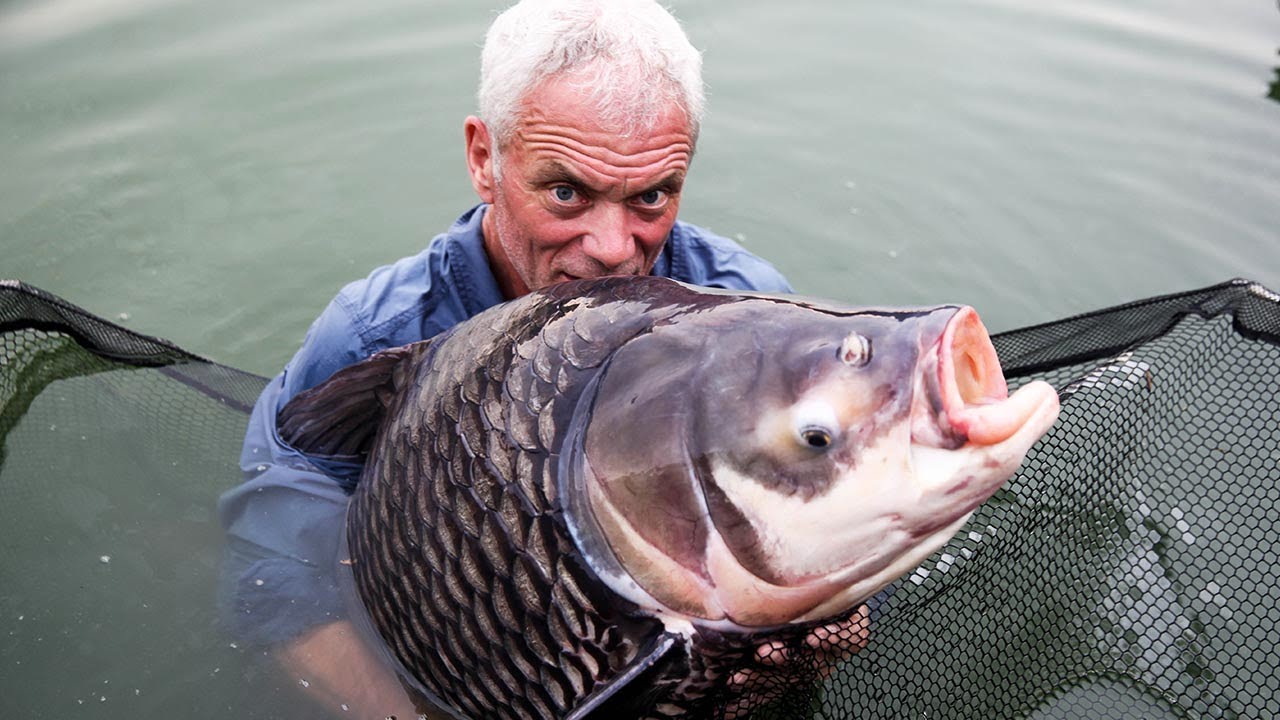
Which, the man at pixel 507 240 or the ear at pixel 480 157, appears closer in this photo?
the man at pixel 507 240

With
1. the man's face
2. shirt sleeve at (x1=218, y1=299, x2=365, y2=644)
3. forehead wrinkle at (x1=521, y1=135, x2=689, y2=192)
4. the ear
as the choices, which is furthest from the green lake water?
forehead wrinkle at (x1=521, y1=135, x2=689, y2=192)

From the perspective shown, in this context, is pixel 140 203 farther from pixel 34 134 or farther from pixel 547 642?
pixel 547 642

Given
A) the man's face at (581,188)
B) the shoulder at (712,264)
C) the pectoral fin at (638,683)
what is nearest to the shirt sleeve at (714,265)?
the shoulder at (712,264)

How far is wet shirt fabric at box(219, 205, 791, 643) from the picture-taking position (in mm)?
2492

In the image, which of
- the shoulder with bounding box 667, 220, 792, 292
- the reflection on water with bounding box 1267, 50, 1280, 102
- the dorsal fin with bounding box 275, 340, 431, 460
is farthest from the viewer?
the reflection on water with bounding box 1267, 50, 1280, 102

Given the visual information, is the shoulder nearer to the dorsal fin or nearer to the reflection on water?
the dorsal fin

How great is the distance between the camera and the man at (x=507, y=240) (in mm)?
2201

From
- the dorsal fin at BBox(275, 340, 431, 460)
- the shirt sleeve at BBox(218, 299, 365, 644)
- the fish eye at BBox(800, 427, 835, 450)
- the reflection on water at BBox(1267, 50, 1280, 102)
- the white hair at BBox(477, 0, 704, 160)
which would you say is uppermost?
the white hair at BBox(477, 0, 704, 160)

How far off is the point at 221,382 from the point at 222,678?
0.81 metres

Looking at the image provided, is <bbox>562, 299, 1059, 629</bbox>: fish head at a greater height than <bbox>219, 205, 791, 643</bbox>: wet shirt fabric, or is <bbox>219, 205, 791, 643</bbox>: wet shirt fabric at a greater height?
<bbox>562, 299, 1059, 629</bbox>: fish head

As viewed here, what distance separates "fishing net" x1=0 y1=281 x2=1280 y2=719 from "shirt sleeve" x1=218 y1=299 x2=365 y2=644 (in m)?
0.10

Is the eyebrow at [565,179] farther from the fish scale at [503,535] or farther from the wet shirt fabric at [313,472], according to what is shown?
the fish scale at [503,535]

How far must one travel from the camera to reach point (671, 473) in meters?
1.52

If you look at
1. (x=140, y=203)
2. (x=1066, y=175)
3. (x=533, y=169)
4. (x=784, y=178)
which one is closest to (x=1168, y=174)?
(x=1066, y=175)
